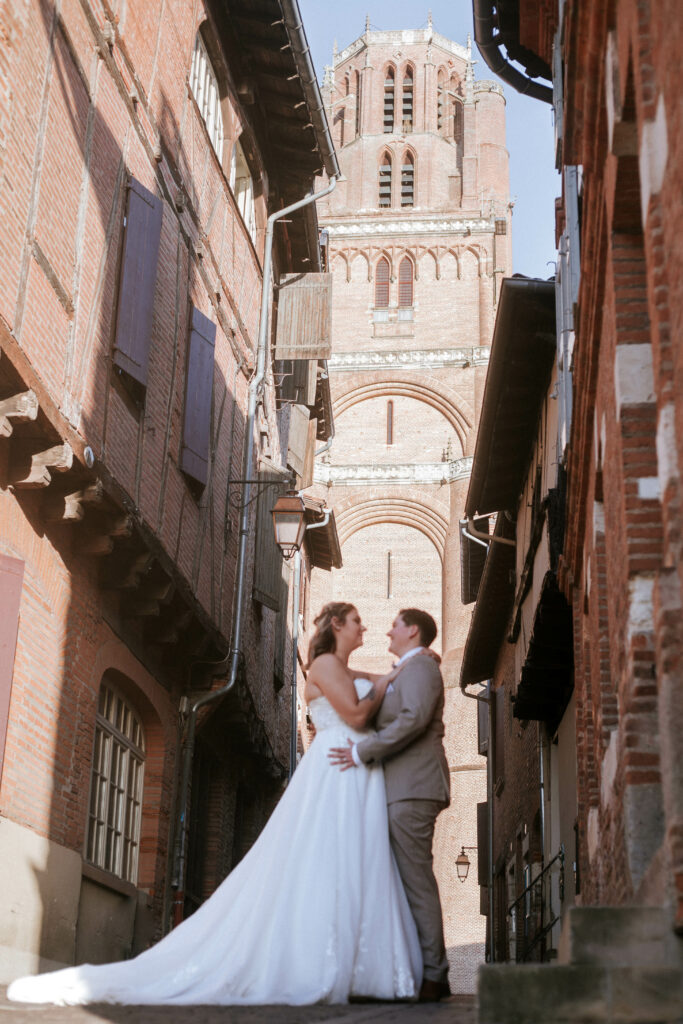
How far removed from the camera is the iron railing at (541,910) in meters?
12.1

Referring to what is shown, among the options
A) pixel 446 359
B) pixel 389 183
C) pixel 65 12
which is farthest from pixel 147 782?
pixel 389 183

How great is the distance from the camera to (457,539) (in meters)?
42.1

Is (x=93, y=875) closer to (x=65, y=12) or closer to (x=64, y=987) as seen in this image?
(x=64, y=987)

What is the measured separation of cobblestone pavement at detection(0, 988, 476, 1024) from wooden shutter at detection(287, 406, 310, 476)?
16.4 m

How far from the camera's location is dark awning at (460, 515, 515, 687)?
1772 cm

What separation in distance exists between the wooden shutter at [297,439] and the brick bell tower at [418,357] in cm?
1801

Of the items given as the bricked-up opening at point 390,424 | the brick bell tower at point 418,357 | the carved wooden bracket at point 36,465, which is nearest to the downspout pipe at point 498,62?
the carved wooden bracket at point 36,465

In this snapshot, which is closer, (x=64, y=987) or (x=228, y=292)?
(x=64, y=987)

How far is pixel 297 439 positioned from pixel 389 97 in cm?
3599

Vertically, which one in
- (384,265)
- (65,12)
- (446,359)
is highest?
(384,265)

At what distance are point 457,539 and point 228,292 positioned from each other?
89.8ft

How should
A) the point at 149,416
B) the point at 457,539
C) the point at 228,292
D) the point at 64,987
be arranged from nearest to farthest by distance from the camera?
the point at 64,987 < the point at 149,416 < the point at 228,292 < the point at 457,539

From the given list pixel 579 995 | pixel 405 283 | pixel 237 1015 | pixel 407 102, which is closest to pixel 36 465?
pixel 237 1015

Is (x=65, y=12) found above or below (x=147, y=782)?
above
